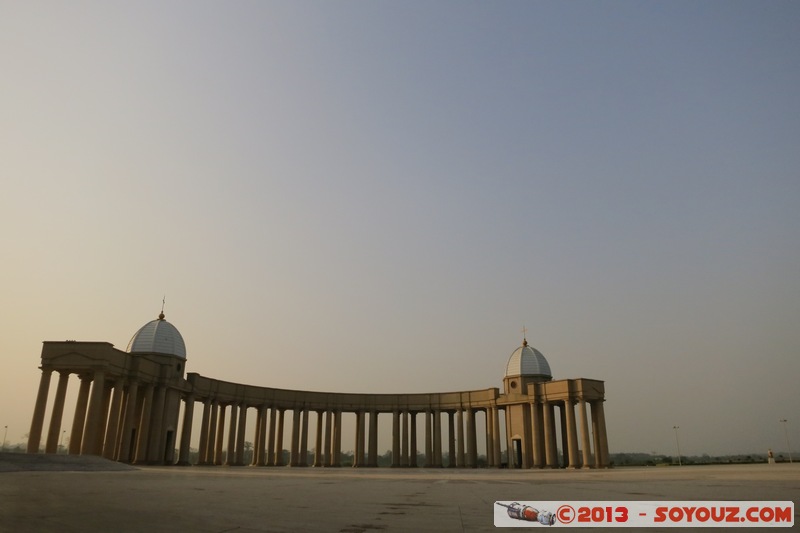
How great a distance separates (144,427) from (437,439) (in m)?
46.6

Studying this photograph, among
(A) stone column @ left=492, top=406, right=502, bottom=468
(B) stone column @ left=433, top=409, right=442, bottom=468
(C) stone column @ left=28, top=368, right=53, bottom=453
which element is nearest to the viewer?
(C) stone column @ left=28, top=368, right=53, bottom=453

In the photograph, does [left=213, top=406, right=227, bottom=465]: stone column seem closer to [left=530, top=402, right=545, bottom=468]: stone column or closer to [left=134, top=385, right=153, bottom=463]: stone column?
[left=134, top=385, right=153, bottom=463]: stone column

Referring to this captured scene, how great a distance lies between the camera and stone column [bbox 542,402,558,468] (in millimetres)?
76750

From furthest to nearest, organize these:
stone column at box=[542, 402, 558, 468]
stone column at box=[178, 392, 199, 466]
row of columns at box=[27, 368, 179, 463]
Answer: stone column at box=[542, 402, 558, 468], stone column at box=[178, 392, 199, 466], row of columns at box=[27, 368, 179, 463]

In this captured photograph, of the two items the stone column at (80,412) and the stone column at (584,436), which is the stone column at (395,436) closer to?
the stone column at (584,436)

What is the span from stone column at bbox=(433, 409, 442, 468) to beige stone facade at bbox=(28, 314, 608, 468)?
17 centimetres

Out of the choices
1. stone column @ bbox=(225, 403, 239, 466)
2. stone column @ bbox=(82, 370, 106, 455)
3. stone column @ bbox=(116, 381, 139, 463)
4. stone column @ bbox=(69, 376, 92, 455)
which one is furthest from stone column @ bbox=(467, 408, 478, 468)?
stone column @ bbox=(69, 376, 92, 455)

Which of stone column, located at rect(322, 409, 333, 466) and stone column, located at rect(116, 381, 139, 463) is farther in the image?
stone column, located at rect(322, 409, 333, 466)

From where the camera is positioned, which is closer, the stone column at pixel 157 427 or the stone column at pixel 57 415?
the stone column at pixel 57 415

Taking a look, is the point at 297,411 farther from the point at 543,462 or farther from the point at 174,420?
the point at 543,462

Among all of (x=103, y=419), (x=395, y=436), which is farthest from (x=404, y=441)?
(x=103, y=419)

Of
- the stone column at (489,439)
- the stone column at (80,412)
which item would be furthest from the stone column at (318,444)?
the stone column at (80,412)

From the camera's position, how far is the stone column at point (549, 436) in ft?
252

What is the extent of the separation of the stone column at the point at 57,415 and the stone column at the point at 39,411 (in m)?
0.98
